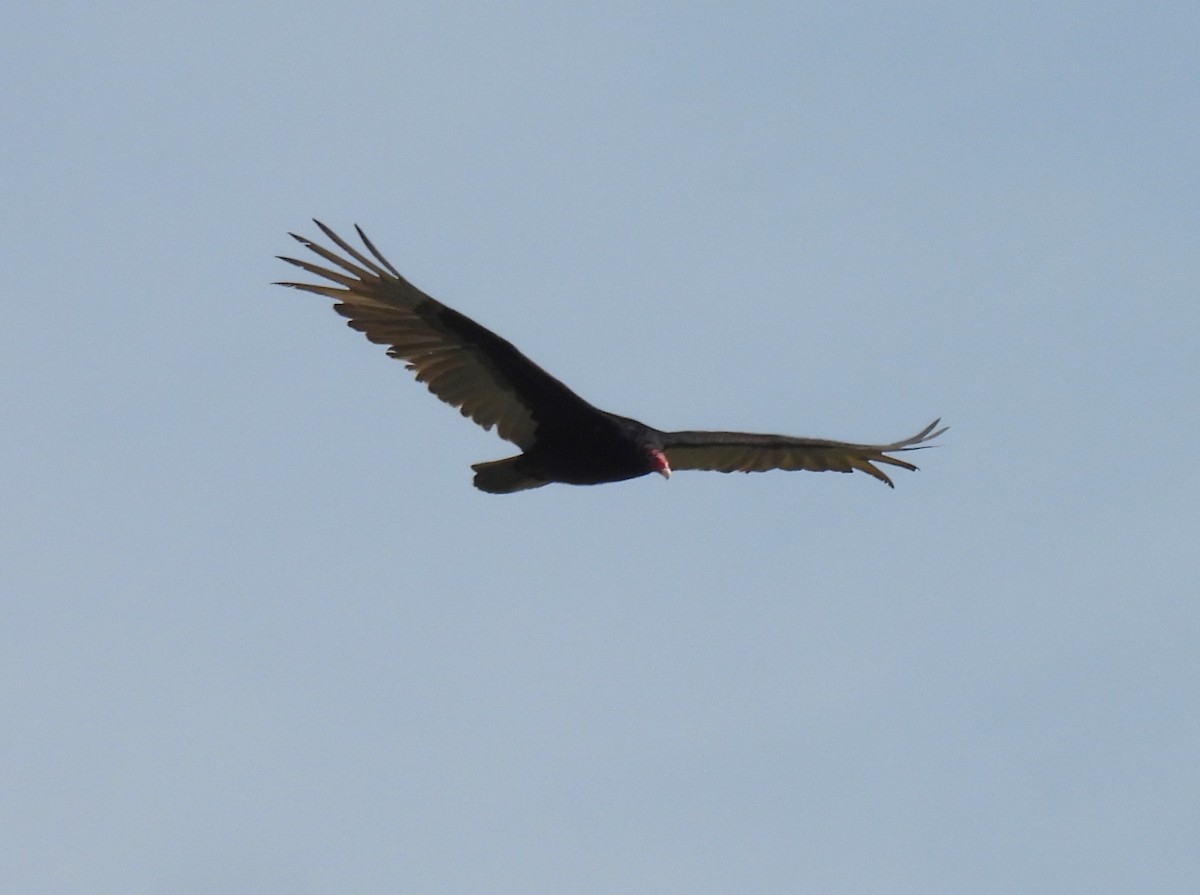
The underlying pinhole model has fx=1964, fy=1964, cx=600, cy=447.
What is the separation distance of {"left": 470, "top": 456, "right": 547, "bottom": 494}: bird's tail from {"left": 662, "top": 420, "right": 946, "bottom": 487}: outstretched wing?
3.43 ft

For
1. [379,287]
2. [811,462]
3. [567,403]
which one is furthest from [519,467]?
[811,462]

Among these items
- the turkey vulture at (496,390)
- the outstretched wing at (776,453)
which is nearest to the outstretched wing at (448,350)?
the turkey vulture at (496,390)

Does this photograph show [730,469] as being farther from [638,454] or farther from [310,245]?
[310,245]

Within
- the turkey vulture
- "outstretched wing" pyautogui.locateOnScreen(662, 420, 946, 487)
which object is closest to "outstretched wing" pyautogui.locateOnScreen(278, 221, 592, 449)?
the turkey vulture

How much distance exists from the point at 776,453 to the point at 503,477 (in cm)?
223

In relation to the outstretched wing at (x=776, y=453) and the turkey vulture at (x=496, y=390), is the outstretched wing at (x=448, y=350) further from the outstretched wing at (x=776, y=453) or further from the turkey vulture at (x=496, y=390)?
the outstretched wing at (x=776, y=453)

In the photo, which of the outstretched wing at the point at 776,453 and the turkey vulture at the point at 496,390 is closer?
the turkey vulture at the point at 496,390

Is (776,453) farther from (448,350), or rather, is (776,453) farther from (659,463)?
(448,350)

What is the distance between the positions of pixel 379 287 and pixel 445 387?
837 mm

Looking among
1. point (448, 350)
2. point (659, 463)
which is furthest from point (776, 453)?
point (448, 350)

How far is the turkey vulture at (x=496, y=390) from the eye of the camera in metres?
11.5

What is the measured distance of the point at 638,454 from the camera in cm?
1218

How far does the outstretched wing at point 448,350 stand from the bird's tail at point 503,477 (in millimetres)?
156

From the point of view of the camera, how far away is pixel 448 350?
11844 millimetres
